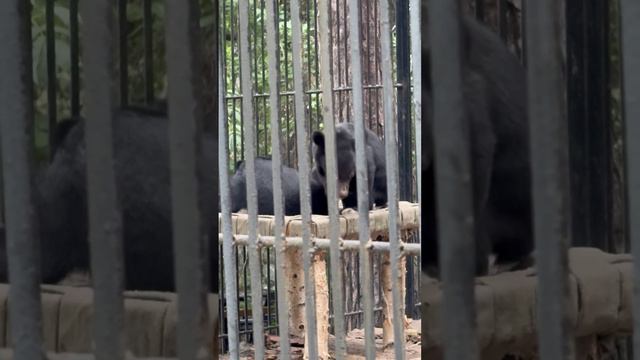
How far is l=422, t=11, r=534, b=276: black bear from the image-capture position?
623 millimetres

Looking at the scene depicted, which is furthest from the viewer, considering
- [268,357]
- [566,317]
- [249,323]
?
[249,323]

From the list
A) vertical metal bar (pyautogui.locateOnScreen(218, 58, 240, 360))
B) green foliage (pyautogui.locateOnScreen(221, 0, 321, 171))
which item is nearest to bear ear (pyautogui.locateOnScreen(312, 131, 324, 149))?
green foliage (pyautogui.locateOnScreen(221, 0, 321, 171))

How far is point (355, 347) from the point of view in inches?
212

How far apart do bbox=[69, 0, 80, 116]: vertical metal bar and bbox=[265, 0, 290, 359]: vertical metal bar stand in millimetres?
2249

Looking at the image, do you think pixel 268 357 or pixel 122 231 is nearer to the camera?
pixel 122 231

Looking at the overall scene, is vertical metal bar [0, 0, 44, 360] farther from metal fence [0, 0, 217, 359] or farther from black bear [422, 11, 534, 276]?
black bear [422, 11, 534, 276]

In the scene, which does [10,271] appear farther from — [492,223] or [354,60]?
[354,60]

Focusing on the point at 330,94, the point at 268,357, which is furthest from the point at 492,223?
the point at 268,357

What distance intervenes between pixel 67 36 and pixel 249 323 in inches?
206

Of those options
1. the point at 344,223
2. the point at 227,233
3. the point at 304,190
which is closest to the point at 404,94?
the point at 344,223

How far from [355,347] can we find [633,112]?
487 cm

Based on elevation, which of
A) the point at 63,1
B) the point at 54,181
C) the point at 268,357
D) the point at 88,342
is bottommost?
the point at 268,357

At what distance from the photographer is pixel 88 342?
726 millimetres

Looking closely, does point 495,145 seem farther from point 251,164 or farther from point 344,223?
point 344,223
